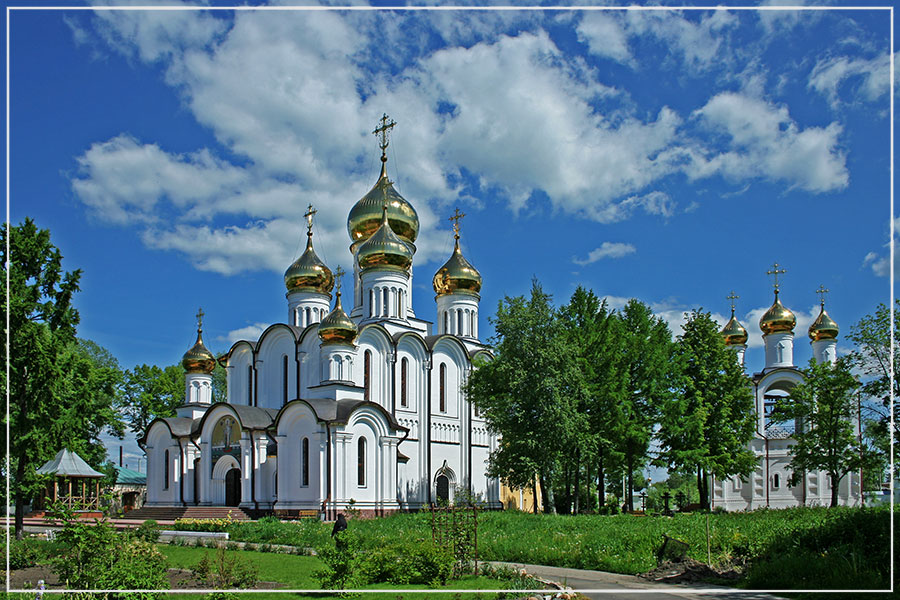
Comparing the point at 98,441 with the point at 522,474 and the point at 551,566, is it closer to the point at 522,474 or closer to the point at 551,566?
the point at 522,474

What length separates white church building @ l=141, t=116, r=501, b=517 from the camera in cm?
3048

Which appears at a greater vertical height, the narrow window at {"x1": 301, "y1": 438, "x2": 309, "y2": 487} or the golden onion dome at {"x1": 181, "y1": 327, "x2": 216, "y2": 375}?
the golden onion dome at {"x1": 181, "y1": 327, "x2": 216, "y2": 375}

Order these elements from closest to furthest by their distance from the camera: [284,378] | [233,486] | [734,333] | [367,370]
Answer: [233,486]
[367,370]
[284,378]
[734,333]

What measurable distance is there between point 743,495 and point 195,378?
27.3 meters

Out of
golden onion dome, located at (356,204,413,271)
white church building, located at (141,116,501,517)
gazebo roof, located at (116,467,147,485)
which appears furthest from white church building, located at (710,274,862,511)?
gazebo roof, located at (116,467,147,485)

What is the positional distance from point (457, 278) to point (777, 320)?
55.8ft

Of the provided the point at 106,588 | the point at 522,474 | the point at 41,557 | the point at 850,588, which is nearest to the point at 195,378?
the point at 522,474

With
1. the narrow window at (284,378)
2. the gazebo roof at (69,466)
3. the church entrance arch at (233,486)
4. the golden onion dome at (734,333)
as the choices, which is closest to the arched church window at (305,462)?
the church entrance arch at (233,486)

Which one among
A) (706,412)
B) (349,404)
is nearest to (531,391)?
(706,412)

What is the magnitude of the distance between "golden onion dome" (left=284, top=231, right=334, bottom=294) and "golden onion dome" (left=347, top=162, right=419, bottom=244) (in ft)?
8.70

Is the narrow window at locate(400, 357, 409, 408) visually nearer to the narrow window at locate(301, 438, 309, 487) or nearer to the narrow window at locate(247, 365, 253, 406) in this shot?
the narrow window at locate(301, 438, 309, 487)

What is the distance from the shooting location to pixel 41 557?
1602cm

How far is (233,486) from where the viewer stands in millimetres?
33375

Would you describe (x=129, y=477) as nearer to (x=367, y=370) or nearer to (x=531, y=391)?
(x=367, y=370)
